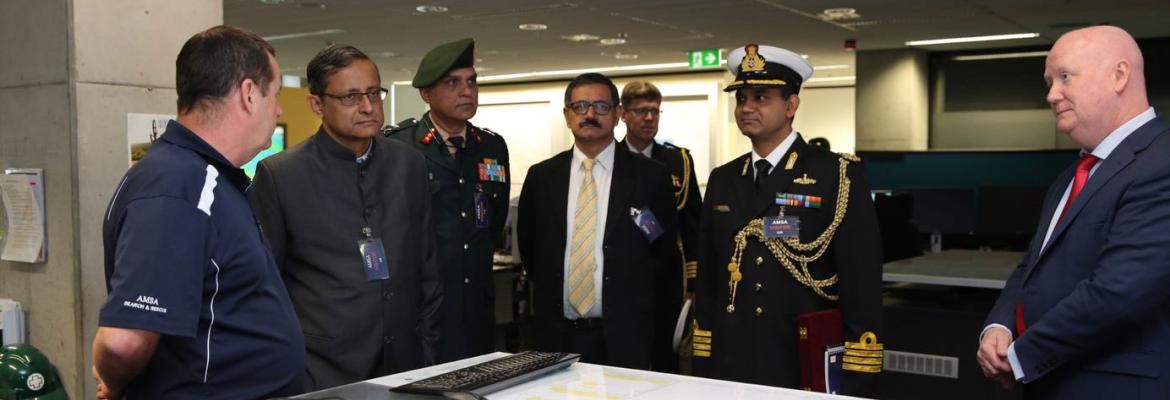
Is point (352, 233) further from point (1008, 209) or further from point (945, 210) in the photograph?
point (1008, 209)

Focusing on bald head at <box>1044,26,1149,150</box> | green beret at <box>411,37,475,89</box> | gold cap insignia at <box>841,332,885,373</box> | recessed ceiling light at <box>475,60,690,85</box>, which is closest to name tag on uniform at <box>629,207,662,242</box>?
green beret at <box>411,37,475,89</box>

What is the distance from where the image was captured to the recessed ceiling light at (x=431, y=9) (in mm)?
9031

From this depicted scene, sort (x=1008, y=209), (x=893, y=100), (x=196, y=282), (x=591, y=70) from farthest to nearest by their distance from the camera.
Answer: (x=591, y=70)
(x=893, y=100)
(x=1008, y=209)
(x=196, y=282)

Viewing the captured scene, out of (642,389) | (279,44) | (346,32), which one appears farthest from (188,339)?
(279,44)

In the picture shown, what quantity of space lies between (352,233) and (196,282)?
87 cm

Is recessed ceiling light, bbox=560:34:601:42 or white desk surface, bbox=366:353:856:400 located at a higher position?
recessed ceiling light, bbox=560:34:601:42

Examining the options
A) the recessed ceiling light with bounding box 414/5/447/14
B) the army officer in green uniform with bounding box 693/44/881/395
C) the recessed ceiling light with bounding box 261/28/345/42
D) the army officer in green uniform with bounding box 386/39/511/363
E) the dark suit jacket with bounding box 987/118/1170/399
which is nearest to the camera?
the dark suit jacket with bounding box 987/118/1170/399

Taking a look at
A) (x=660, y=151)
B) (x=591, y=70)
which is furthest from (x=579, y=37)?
(x=660, y=151)

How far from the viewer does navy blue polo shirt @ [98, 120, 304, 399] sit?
170 cm

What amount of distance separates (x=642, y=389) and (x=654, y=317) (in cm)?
154

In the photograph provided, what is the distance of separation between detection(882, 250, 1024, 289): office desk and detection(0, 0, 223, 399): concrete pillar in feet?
10.8

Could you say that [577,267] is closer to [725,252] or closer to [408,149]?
[725,252]

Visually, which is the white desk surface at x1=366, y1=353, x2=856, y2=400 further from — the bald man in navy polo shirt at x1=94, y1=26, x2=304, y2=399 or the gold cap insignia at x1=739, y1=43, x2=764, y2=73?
the gold cap insignia at x1=739, y1=43, x2=764, y2=73

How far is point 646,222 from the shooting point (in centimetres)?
344
